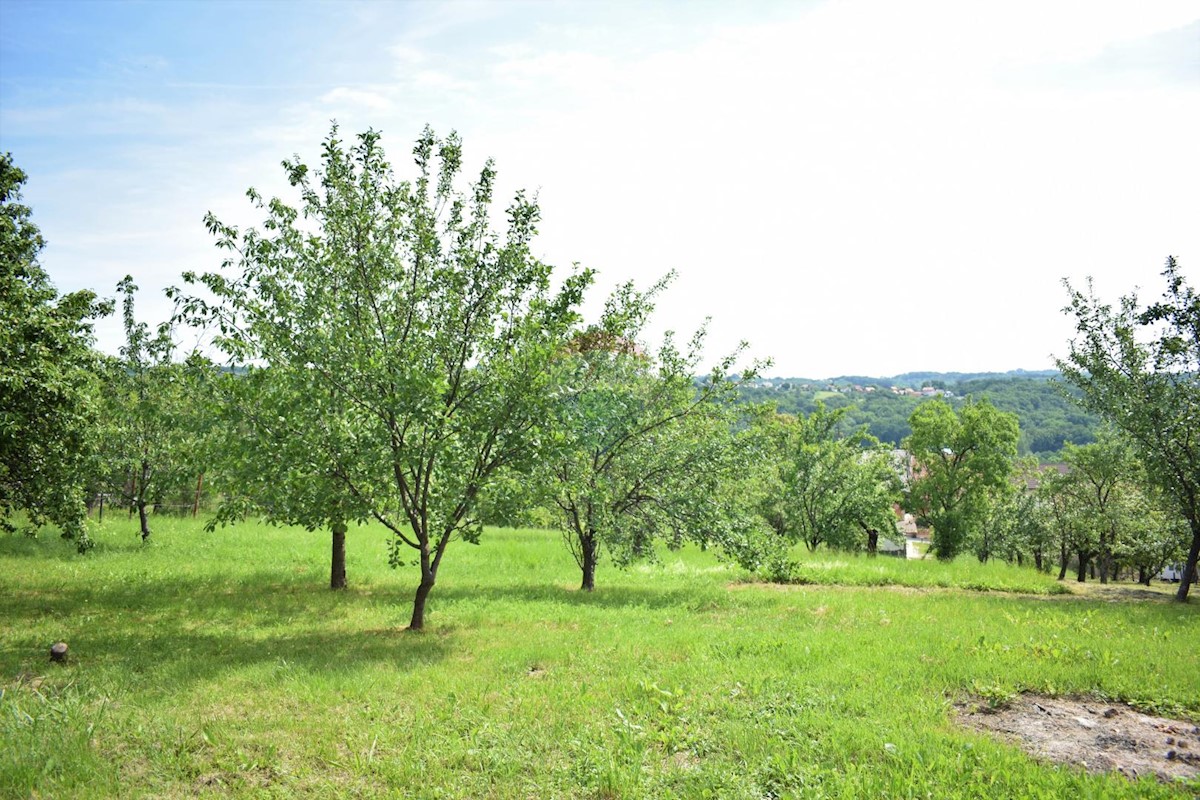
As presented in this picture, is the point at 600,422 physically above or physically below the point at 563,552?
above

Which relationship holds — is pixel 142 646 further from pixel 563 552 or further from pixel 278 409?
pixel 563 552

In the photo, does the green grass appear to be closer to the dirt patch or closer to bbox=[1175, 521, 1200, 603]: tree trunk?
bbox=[1175, 521, 1200, 603]: tree trunk

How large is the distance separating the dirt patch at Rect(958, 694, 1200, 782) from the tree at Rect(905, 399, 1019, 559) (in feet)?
115

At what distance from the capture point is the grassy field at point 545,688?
6.48 meters

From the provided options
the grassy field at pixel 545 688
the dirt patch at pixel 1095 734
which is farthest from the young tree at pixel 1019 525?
the dirt patch at pixel 1095 734

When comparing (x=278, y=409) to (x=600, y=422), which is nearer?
(x=278, y=409)

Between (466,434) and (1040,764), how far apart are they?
837 centimetres

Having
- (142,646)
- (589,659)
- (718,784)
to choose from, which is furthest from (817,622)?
(142,646)

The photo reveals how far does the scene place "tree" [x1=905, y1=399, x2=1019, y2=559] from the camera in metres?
40.1

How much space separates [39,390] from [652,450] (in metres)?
11.9

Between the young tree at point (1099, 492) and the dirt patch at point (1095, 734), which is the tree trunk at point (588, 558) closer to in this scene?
the dirt patch at point (1095, 734)

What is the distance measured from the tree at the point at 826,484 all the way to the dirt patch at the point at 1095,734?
24590mm

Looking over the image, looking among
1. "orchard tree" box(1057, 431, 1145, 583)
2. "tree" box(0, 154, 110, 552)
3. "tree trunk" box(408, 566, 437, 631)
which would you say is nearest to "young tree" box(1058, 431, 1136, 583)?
"orchard tree" box(1057, 431, 1145, 583)

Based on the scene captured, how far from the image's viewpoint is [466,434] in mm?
11367
